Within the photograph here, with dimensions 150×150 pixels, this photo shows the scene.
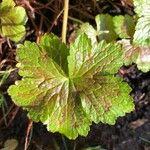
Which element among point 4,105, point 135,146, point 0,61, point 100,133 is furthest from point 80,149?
point 0,61

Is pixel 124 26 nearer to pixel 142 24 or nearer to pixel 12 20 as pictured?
pixel 142 24

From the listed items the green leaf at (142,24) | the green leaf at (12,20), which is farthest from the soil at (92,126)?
the green leaf at (142,24)

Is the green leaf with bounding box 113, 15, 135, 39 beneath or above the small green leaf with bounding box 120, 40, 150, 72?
above

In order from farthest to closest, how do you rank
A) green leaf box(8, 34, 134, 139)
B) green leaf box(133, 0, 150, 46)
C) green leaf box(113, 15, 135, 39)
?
green leaf box(113, 15, 135, 39) < green leaf box(133, 0, 150, 46) < green leaf box(8, 34, 134, 139)

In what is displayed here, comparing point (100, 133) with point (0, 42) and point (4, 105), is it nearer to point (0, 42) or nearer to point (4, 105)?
point (4, 105)

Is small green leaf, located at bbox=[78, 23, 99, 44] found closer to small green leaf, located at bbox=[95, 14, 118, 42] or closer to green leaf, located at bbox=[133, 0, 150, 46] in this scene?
small green leaf, located at bbox=[95, 14, 118, 42]

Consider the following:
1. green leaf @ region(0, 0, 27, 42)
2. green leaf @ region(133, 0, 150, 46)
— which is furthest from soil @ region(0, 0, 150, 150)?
green leaf @ region(133, 0, 150, 46)
